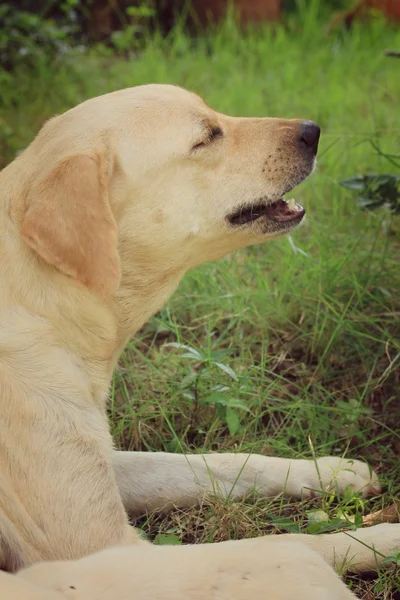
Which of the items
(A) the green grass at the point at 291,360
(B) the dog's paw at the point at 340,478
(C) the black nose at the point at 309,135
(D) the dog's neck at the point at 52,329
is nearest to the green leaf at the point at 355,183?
(A) the green grass at the point at 291,360

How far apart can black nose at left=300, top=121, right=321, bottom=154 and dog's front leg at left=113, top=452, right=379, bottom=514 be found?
1.04m

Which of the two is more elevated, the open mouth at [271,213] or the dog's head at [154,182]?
the dog's head at [154,182]

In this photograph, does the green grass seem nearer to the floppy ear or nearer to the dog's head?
the dog's head

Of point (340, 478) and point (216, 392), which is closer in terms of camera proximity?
point (340, 478)

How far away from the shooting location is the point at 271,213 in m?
2.90

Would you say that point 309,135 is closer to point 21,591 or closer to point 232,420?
point 232,420

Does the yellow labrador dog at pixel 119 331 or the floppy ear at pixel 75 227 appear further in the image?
the floppy ear at pixel 75 227

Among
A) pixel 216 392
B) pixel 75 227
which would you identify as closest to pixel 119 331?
pixel 75 227

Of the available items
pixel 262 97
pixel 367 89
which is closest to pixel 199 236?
pixel 262 97

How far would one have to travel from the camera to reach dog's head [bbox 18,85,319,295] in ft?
7.95

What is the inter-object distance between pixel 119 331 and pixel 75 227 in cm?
44

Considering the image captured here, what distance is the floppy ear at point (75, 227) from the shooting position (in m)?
2.40

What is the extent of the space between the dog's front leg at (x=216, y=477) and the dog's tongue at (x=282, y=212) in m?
Answer: 0.78

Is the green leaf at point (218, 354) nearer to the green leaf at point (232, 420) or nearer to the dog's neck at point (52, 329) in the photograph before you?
the green leaf at point (232, 420)
